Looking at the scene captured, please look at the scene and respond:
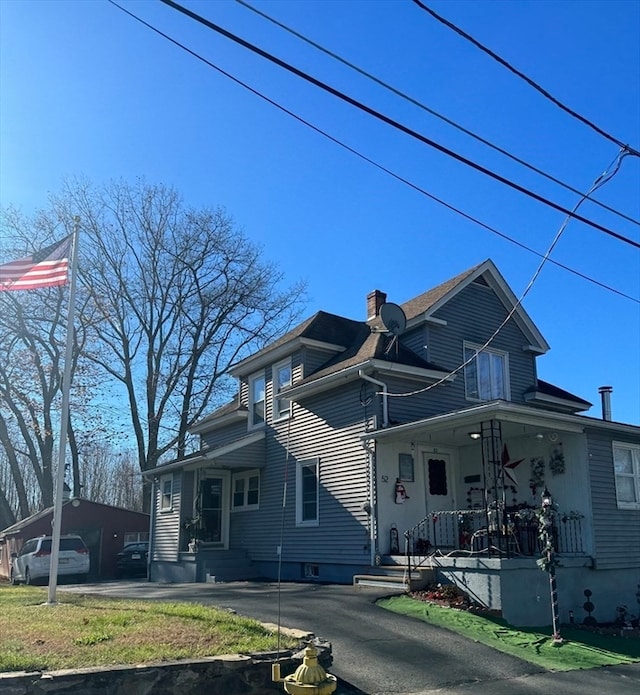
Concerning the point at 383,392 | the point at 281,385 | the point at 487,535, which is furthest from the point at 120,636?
the point at 281,385

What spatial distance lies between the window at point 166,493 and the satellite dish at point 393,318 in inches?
391

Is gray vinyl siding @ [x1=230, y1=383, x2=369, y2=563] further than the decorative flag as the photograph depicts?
Yes

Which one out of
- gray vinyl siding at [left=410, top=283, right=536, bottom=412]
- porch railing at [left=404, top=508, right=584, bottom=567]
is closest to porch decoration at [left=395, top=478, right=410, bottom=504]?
porch railing at [left=404, top=508, right=584, bottom=567]

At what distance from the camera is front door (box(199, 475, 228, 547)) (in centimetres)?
2155

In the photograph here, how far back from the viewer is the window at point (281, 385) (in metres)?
20.0

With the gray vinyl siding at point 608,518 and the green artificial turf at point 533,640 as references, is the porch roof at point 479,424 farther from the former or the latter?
the green artificial turf at point 533,640

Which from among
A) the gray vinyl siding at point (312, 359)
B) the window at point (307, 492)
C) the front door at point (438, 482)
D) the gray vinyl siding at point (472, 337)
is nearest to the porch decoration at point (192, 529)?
the window at point (307, 492)

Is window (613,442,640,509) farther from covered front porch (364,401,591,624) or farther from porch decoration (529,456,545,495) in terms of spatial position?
porch decoration (529,456,545,495)

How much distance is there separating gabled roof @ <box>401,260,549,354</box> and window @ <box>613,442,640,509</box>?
200 inches

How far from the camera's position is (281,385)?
803 inches

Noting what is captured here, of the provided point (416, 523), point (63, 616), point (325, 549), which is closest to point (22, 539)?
point (325, 549)

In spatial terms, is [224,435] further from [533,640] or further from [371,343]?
[533,640]

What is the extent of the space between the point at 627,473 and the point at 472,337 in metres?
5.56

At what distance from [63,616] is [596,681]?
670 cm
